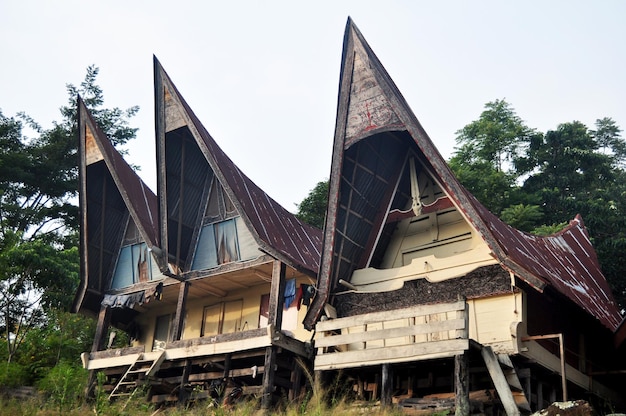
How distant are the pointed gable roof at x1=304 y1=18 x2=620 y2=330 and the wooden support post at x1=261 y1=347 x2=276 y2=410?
1.39 metres

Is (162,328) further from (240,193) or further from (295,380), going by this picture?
(295,380)

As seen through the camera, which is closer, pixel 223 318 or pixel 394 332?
pixel 394 332

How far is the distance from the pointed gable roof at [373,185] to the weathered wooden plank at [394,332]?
53.4 inches

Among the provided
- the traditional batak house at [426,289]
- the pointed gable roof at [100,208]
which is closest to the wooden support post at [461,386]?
the traditional batak house at [426,289]

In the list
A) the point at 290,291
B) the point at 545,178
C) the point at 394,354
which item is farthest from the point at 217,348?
the point at 545,178

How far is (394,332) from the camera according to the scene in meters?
14.1

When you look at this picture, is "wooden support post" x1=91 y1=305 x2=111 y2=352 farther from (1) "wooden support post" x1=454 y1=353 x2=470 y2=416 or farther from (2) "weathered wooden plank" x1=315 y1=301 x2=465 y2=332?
(1) "wooden support post" x1=454 y1=353 x2=470 y2=416

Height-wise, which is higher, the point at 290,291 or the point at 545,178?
the point at 545,178

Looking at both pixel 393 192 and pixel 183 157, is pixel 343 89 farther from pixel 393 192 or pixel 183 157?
pixel 183 157

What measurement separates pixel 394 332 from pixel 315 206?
20927 mm

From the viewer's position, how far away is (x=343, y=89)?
1686 cm

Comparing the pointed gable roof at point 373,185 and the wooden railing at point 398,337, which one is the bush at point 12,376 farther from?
the wooden railing at point 398,337

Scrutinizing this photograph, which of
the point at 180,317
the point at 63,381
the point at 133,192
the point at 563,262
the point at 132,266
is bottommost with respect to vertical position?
the point at 63,381

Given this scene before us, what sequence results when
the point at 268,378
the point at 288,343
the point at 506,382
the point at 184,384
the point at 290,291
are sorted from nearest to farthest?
the point at 506,382 < the point at 268,378 < the point at 288,343 < the point at 184,384 < the point at 290,291
